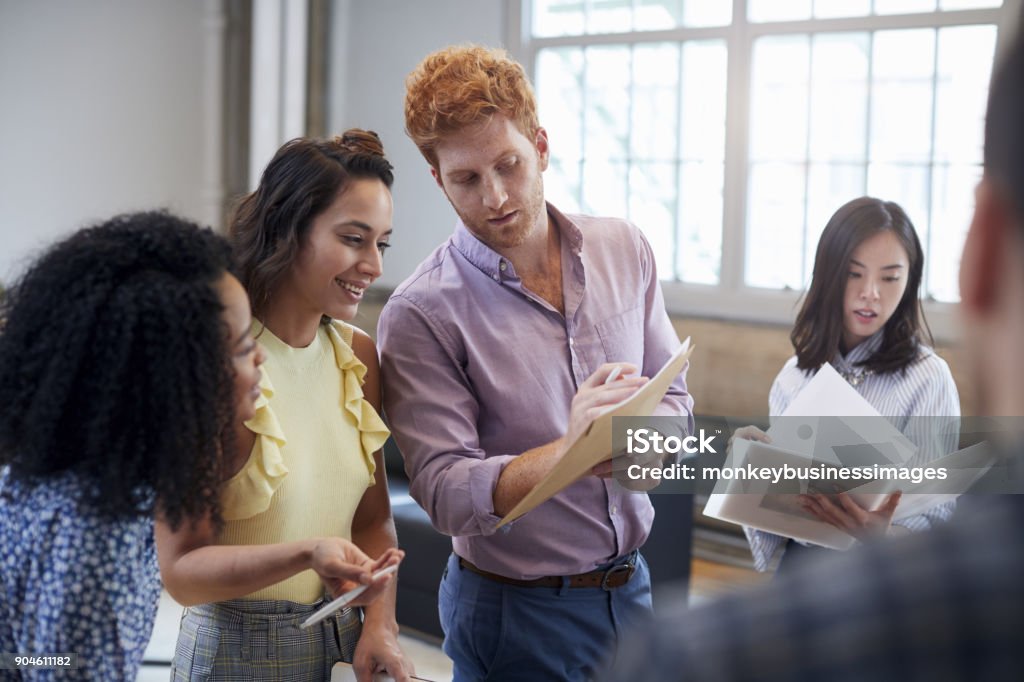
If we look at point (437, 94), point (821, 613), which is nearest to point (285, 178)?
point (437, 94)

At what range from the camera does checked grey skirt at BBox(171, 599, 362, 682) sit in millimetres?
1491

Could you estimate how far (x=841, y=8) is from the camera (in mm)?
5051

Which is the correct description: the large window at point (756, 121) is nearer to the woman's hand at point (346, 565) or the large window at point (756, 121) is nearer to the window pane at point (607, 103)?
the window pane at point (607, 103)

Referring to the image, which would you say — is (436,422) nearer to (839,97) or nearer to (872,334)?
(872,334)

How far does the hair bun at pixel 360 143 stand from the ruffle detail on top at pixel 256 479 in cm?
44

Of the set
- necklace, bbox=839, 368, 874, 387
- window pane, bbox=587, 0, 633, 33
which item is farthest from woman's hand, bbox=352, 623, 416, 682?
window pane, bbox=587, 0, 633, 33

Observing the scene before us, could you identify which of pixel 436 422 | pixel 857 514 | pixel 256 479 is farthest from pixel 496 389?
pixel 857 514

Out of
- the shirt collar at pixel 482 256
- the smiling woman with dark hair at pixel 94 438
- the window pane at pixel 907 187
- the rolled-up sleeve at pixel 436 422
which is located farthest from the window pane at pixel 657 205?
the smiling woman with dark hair at pixel 94 438

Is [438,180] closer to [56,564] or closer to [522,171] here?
[522,171]

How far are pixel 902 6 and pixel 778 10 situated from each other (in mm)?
604

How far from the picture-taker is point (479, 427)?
1.78 m

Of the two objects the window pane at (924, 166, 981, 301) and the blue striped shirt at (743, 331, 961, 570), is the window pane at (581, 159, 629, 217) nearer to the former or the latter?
the window pane at (924, 166, 981, 301)

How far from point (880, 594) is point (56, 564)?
0.92m

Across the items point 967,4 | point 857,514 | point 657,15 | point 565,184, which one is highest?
point 657,15
